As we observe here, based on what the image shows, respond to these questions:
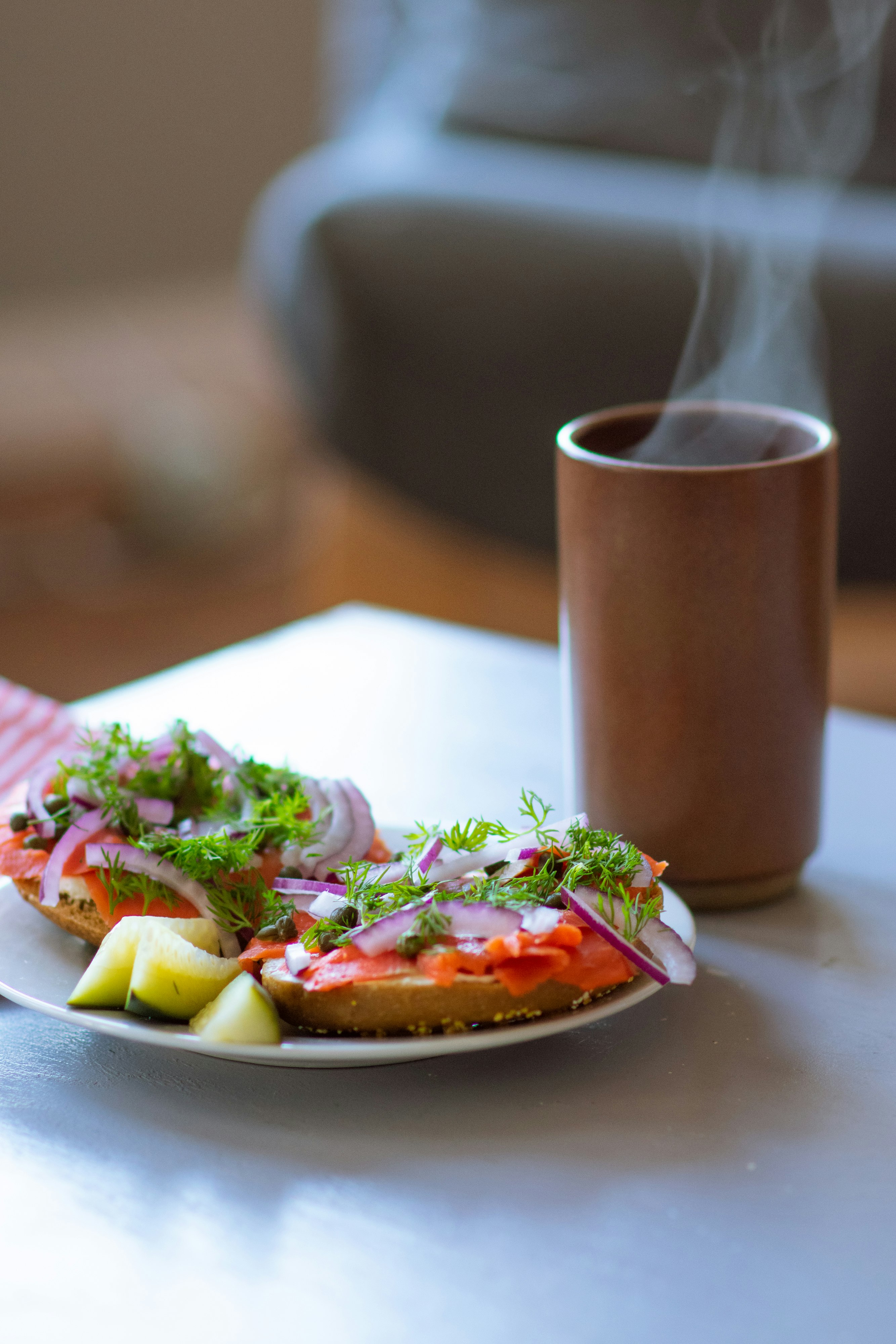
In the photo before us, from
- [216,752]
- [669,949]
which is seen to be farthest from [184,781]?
[669,949]

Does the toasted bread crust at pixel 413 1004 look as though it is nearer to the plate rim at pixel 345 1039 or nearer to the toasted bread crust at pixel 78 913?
the plate rim at pixel 345 1039

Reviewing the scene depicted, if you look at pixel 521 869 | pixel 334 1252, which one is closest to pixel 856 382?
pixel 521 869

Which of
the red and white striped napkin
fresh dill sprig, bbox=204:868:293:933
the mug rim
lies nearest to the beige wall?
the red and white striped napkin

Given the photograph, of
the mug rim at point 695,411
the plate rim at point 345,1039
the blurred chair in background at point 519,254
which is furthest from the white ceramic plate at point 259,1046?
the blurred chair in background at point 519,254

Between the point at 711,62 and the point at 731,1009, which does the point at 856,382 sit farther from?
the point at 731,1009

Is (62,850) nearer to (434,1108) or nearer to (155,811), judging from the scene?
(155,811)
